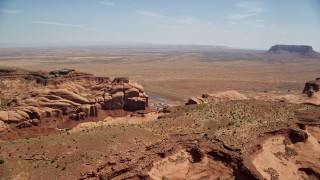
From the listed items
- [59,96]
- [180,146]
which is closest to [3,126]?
[59,96]

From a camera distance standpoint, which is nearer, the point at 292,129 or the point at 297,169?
the point at 297,169

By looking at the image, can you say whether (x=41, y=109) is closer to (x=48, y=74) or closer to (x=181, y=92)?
(x=48, y=74)

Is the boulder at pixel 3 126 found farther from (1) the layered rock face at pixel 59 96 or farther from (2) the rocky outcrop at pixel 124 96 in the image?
(2) the rocky outcrop at pixel 124 96

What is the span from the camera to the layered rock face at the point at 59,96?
53.7 meters

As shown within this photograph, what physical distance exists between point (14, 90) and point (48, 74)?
25.9ft

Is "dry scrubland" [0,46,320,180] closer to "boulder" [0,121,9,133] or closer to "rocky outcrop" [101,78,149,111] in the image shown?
"boulder" [0,121,9,133]

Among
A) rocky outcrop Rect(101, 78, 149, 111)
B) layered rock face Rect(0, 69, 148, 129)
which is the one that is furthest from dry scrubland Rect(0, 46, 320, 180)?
rocky outcrop Rect(101, 78, 149, 111)

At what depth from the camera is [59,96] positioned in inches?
2344

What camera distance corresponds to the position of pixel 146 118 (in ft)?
175

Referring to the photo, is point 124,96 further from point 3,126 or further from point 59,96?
point 3,126

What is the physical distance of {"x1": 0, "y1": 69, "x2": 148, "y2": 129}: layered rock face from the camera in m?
53.7

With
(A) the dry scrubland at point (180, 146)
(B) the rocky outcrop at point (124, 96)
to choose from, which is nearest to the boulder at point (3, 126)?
(A) the dry scrubland at point (180, 146)

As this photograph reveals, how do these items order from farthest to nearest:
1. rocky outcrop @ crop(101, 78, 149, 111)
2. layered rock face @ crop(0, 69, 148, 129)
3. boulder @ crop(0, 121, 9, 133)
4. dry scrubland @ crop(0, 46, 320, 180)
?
1. rocky outcrop @ crop(101, 78, 149, 111)
2. layered rock face @ crop(0, 69, 148, 129)
3. boulder @ crop(0, 121, 9, 133)
4. dry scrubland @ crop(0, 46, 320, 180)

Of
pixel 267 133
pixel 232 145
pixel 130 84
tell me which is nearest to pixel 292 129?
A: pixel 267 133
